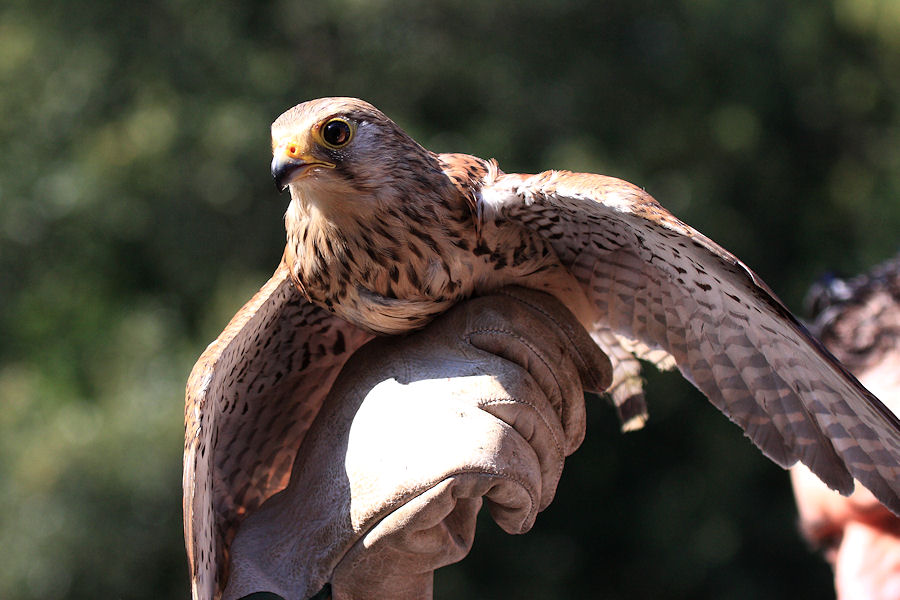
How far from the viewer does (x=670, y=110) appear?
35.5 ft

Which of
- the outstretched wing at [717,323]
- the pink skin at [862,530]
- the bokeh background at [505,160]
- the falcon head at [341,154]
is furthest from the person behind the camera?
the bokeh background at [505,160]

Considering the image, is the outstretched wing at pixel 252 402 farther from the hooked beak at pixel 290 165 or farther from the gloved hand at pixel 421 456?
the hooked beak at pixel 290 165

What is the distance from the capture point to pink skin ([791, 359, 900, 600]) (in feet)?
9.75

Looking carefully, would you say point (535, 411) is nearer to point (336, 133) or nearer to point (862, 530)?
point (336, 133)

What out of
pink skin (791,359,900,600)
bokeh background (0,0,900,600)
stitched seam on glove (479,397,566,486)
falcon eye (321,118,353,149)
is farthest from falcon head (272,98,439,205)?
bokeh background (0,0,900,600)

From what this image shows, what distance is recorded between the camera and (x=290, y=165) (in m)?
2.31

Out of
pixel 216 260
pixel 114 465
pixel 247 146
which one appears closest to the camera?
pixel 114 465

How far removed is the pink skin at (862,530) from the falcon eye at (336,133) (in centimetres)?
194

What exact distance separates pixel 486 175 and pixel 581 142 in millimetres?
6688

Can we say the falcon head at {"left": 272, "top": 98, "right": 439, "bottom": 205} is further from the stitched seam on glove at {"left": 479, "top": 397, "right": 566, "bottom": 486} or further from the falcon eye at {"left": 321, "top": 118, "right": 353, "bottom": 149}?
the stitched seam on glove at {"left": 479, "top": 397, "right": 566, "bottom": 486}

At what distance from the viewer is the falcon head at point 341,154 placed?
2332 millimetres

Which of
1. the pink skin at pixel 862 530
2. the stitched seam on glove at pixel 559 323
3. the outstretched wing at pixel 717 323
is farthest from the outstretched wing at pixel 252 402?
the pink skin at pixel 862 530

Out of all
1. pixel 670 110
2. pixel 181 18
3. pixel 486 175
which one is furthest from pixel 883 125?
pixel 486 175

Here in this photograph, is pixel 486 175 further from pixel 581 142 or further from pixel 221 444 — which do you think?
pixel 581 142
